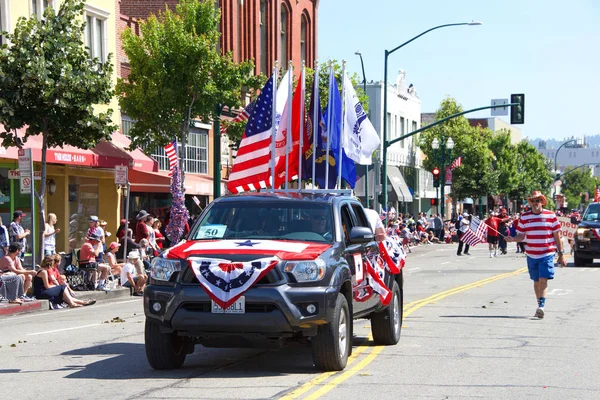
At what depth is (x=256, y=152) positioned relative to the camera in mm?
20141

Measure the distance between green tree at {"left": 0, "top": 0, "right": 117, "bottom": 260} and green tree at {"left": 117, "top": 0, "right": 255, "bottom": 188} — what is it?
6811 millimetres

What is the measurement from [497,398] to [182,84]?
2204 cm

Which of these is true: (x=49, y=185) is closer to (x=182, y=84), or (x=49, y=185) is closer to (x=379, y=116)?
(x=182, y=84)

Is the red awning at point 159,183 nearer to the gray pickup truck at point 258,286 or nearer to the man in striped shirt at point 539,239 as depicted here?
the man in striped shirt at point 539,239

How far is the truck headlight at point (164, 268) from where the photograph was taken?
957cm

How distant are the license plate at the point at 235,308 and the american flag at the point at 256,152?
10202 millimetres

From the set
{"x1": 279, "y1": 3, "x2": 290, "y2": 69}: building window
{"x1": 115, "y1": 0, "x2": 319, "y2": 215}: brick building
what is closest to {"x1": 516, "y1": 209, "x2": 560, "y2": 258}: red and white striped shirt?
{"x1": 115, "y1": 0, "x2": 319, "y2": 215}: brick building

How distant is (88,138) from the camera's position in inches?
891

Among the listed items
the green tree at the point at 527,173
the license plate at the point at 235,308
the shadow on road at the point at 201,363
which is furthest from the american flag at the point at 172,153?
the green tree at the point at 527,173

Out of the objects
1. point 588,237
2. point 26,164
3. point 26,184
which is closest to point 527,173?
point 588,237

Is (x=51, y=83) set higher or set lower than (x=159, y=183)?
higher

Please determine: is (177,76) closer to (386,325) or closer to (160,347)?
(386,325)

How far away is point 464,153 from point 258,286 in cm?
6659

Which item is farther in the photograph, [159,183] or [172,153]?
[159,183]
